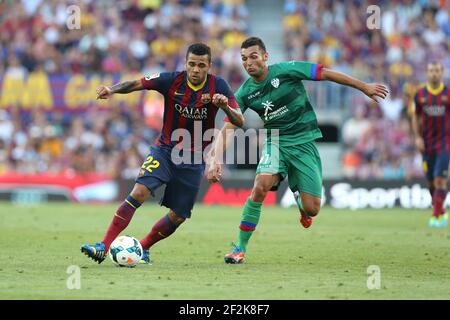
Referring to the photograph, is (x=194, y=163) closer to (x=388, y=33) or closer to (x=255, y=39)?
(x=255, y=39)

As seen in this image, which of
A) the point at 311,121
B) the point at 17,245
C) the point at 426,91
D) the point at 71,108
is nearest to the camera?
the point at 311,121

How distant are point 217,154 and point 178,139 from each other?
590 millimetres

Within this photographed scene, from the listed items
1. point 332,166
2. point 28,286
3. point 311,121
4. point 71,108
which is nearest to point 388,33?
point 332,166

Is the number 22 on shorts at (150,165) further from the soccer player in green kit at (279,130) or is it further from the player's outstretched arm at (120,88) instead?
the player's outstretched arm at (120,88)

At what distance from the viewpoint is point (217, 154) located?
1060 cm

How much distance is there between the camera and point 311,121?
457 inches

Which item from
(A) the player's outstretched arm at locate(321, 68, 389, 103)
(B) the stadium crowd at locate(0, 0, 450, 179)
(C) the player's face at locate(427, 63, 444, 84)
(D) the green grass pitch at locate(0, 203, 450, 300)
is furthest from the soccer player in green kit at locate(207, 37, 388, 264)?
(B) the stadium crowd at locate(0, 0, 450, 179)

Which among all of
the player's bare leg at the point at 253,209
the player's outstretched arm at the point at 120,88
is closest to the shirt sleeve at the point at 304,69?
the player's bare leg at the point at 253,209

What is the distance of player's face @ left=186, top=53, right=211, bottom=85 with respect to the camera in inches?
414

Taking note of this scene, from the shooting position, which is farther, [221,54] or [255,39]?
[221,54]

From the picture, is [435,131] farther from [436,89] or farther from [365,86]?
[365,86]

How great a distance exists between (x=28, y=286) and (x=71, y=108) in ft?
60.5

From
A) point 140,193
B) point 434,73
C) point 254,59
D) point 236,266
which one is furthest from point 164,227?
point 434,73

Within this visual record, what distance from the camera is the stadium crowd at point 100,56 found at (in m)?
25.6
